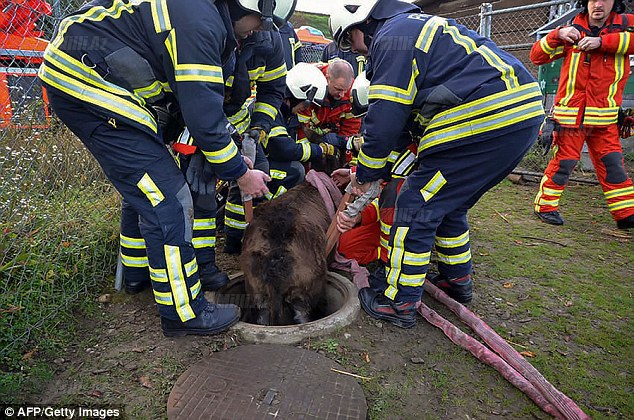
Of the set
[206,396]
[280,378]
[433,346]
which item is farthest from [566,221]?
[206,396]

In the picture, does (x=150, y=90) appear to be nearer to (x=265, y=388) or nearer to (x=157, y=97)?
(x=157, y=97)

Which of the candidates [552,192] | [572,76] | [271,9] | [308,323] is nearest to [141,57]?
[271,9]

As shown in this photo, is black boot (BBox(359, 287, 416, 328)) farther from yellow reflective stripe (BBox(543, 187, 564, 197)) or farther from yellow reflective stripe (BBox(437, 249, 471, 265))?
yellow reflective stripe (BBox(543, 187, 564, 197))

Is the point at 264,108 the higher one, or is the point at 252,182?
the point at 264,108

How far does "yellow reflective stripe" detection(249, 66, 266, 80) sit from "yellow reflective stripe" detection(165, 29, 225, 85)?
3.78ft

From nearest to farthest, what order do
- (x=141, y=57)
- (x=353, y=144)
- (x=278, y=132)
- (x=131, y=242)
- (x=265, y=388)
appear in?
(x=265, y=388) < (x=141, y=57) < (x=131, y=242) < (x=278, y=132) < (x=353, y=144)

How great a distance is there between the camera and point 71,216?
3502 millimetres

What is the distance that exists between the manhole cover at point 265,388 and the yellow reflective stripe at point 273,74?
219 cm

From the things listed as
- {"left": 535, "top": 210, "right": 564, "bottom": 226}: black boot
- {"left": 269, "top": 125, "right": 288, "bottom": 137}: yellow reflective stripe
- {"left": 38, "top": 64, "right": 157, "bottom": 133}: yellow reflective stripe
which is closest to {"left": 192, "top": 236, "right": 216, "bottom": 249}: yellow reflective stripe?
{"left": 38, "top": 64, "right": 157, "bottom": 133}: yellow reflective stripe

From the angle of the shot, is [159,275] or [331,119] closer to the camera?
[159,275]

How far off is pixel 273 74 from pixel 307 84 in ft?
2.93

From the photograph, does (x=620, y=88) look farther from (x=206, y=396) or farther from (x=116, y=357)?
(x=116, y=357)

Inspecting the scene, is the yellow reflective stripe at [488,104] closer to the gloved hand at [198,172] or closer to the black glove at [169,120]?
the gloved hand at [198,172]

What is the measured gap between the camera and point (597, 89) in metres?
4.79
